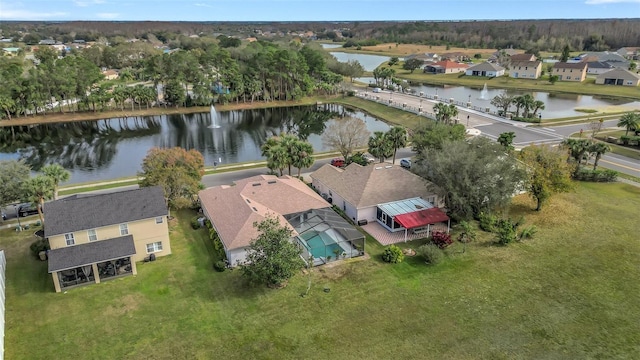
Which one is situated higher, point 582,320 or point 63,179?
point 63,179

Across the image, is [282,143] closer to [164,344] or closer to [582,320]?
[164,344]

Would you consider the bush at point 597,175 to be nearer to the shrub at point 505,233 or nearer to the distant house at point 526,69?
the shrub at point 505,233

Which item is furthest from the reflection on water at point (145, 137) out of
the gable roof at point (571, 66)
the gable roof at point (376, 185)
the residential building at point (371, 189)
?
the gable roof at point (571, 66)

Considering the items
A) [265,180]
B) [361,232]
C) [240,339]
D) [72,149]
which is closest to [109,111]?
[72,149]

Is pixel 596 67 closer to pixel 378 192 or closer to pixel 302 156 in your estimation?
pixel 302 156

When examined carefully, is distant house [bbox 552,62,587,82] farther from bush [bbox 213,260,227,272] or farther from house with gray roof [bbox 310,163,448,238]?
bush [bbox 213,260,227,272]

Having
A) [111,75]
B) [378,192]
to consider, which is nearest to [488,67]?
Answer: [378,192]
